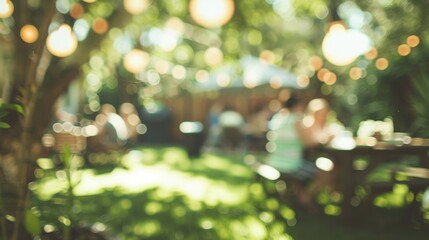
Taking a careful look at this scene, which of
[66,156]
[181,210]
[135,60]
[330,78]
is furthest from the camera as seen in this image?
[330,78]

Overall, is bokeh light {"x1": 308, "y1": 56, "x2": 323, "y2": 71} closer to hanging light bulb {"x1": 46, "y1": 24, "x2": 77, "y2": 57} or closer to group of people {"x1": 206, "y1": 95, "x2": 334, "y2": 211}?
group of people {"x1": 206, "y1": 95, "x2": 334, "y2": 211}

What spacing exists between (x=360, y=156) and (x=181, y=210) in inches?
81.3

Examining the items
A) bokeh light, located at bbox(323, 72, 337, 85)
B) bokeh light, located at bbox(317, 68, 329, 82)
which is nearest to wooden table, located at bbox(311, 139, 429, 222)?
bokeh light, located at bbox(323, 72, 337, 85)

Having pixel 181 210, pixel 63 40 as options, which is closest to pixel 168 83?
pixel 63 40

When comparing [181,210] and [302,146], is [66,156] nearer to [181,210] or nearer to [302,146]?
[181,210]

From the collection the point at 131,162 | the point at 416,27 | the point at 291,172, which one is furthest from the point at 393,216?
the point at 131,162

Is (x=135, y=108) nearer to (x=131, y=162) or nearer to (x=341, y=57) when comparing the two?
(x=131, y=162)

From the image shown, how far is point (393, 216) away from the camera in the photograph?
488 centimetres

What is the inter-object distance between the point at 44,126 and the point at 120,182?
4.27m

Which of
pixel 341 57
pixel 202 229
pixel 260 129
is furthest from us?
pixel 260 129

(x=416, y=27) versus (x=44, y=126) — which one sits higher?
(x=416, y=27)

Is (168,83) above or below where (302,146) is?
above

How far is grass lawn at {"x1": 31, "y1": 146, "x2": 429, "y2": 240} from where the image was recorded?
114 inches

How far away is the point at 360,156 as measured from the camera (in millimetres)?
4656
